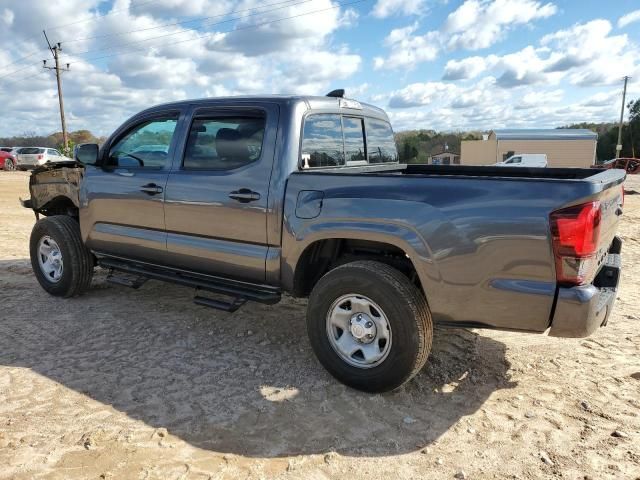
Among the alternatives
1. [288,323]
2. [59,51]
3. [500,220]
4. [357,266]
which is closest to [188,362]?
[288,323]

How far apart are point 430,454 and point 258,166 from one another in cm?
220

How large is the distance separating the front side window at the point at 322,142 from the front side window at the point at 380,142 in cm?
54

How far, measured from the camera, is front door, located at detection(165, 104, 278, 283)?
372 centimetres

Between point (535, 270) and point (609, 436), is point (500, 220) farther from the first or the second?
point (609, 436)

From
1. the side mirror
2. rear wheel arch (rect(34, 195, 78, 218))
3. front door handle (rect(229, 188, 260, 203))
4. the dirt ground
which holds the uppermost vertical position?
the side mirror

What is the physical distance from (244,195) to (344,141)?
1081mm

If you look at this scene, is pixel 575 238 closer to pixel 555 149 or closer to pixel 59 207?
pixel 59 207

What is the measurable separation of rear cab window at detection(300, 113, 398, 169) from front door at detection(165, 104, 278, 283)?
30 cm

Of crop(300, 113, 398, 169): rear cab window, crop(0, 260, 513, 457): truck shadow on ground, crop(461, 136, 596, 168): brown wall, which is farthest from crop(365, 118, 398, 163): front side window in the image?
crop(461, 136, 596, 168): brown wall

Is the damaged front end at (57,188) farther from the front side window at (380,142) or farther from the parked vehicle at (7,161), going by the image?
the parked vehicle at (7,161)

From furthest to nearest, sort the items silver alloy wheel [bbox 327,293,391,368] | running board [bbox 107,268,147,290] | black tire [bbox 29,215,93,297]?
1. black tire [bbox 29,215,93,297]
2. running board [bbox 107,268,147,290]
3. silver alloy wheel [bbox 327,293,391,368]

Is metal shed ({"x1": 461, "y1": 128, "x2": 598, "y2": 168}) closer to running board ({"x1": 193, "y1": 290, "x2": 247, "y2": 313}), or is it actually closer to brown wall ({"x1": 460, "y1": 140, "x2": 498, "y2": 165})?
brown wall ({"x1": 460, "y1": 140, "x2": 498, "y2": 165})

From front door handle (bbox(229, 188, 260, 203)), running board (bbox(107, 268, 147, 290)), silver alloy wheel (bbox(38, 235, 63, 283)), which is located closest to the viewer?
front door handle (bbox(229, 188, 260, 203))

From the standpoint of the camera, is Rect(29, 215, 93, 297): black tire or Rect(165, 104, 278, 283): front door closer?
Rect(165, 104, 278, 283): front door
